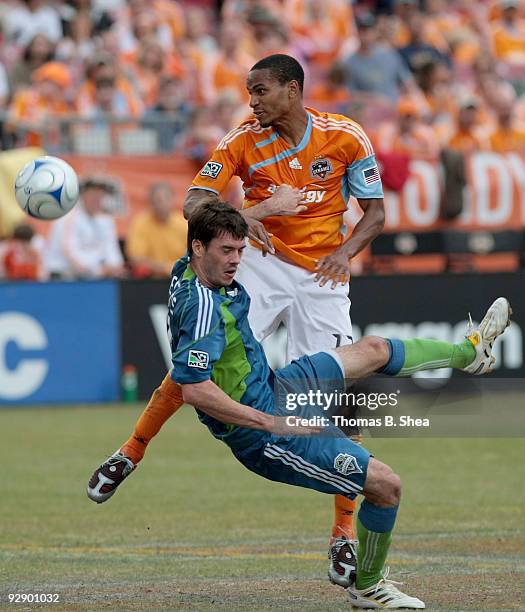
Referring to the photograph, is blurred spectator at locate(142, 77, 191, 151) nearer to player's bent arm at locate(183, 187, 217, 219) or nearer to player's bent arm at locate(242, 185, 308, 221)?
player's bent arm at locate(183, 187, 217, 219)

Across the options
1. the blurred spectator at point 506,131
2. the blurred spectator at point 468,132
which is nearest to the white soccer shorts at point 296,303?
the blurred spectator at point 468,132

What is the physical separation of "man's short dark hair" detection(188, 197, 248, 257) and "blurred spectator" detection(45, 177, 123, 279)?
10261 millimetres

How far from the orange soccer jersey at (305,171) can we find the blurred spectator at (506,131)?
40.5ft

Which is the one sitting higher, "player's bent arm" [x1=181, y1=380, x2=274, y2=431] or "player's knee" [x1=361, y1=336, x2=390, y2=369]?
"player's knee" [x1=361, y1=336, x2=390, y2=369]

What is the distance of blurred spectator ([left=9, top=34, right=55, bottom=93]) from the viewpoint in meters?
19.8

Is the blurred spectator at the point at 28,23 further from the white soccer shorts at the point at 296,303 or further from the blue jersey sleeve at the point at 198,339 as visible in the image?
the blue jersey sleeve at the point at 198,339

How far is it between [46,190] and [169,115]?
950 cm

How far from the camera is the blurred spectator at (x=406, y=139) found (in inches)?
795

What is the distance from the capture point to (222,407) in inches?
278

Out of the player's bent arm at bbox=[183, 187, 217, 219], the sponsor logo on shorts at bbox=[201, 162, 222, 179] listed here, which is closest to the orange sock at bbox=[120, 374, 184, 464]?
the player's bent arm at bbox=[183, 187, 217, 219]

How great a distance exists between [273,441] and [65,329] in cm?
992

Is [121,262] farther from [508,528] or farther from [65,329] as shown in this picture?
[508,528]

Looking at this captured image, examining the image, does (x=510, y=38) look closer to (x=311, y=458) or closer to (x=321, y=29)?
(x=321, y=29)

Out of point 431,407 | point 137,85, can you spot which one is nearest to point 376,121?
point 137,85
